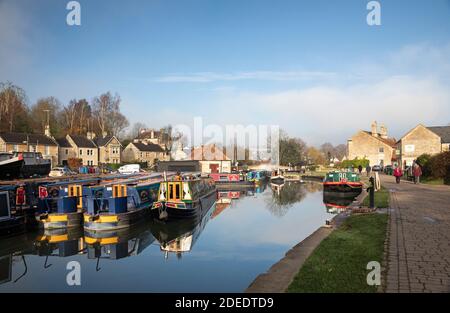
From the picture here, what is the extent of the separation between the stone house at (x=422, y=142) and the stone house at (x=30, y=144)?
4571 centimetres

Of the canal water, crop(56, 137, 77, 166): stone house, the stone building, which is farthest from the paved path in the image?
crop(56, 137, 77, 166): stone house

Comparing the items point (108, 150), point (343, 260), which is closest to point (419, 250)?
point (343, 260)

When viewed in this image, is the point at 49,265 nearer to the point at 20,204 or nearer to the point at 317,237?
the point at 20,204

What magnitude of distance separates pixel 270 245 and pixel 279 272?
6317 millimetres

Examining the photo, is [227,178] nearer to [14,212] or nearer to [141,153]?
[14,212]

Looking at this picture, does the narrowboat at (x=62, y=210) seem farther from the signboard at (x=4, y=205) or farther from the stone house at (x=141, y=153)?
the stone house at (x=141, y=153)

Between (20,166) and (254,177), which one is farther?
(254,177)

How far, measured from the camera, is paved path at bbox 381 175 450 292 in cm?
637

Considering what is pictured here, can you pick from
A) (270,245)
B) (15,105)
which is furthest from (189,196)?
(15,105)

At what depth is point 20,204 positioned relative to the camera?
16.6 metres

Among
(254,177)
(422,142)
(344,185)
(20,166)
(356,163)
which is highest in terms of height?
(422,142)

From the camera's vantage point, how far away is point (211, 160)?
5322 cm

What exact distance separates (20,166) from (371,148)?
5289 cm

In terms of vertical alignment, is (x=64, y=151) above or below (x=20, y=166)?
above
